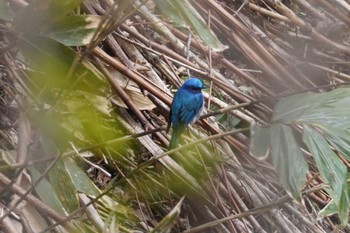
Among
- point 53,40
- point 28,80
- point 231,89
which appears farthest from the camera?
point 231,89

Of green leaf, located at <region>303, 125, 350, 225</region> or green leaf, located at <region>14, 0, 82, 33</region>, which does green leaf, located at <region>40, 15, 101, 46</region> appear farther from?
green leaf, located at <region>303, 125, 350, 225</region>

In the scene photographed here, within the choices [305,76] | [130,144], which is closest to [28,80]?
[130,144]

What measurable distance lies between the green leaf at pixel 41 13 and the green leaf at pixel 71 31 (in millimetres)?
45

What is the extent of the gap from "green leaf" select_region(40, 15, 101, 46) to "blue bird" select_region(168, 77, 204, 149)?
1.70 feet

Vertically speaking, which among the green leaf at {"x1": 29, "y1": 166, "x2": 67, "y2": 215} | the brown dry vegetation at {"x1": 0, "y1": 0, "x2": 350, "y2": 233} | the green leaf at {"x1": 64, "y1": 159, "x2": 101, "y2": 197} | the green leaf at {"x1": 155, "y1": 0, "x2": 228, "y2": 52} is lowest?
the green leaf at {"x1": 29, "y1": 166, "x2": 67, "y2": 215}

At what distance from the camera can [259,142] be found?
1.38m

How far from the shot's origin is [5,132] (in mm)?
2166

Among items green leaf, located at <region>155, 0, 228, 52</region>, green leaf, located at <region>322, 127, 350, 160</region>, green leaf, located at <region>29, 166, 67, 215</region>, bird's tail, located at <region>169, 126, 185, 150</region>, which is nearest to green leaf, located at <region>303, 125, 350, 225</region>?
green leaf, located at <region>322, 127, 350, 160</region>

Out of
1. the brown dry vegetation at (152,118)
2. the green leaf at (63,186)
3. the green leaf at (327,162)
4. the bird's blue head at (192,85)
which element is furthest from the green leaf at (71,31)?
the bird's blue head at (192,85)

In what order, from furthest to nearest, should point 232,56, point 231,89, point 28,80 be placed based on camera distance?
1. point 232,56
2. point 231,89
3. point 28,80

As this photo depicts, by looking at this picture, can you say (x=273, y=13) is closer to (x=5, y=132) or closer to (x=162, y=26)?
(x=162, y=26)

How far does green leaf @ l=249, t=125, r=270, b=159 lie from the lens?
4.40 feet

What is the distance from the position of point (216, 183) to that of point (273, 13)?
1.11 meters

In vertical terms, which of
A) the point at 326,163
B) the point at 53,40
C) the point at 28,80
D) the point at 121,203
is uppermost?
the point at 326,163
